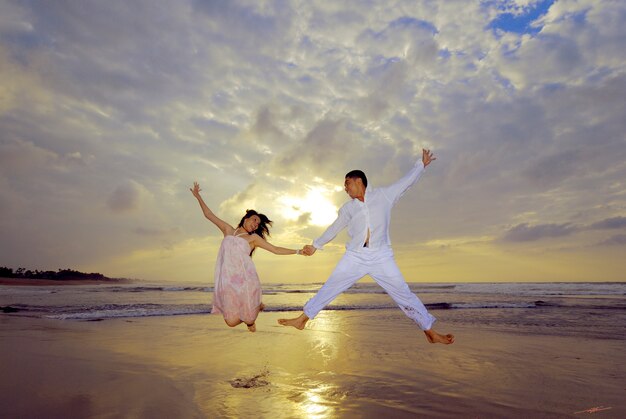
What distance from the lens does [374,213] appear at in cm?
572

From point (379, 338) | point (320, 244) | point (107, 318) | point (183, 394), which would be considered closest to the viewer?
point (183, 394)

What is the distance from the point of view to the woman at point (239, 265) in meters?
6.75

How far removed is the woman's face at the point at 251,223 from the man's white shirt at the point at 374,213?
4.94 ft

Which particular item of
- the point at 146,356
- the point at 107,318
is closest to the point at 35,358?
the point at 146,356

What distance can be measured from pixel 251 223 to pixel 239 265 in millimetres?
807

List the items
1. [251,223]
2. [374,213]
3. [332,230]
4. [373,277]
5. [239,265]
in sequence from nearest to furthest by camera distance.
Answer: [373,277] → [374,213] → [332,230] → [251,223] → [239,265]

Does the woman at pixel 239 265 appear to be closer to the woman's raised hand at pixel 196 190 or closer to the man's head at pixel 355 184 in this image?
the woman's raised hand at pixel 196 190

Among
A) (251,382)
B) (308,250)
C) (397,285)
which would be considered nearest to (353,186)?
(308,250)

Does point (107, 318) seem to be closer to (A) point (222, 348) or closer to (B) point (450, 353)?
(A) point (222, 348)

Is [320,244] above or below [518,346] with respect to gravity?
above

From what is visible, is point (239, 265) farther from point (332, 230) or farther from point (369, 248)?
point (369, 248)

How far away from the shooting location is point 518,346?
8.66 m

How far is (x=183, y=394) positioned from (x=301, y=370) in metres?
2.01

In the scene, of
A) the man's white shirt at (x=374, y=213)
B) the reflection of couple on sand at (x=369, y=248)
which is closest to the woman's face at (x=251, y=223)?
the reflection of couple on sand at (x=369, y=248)
